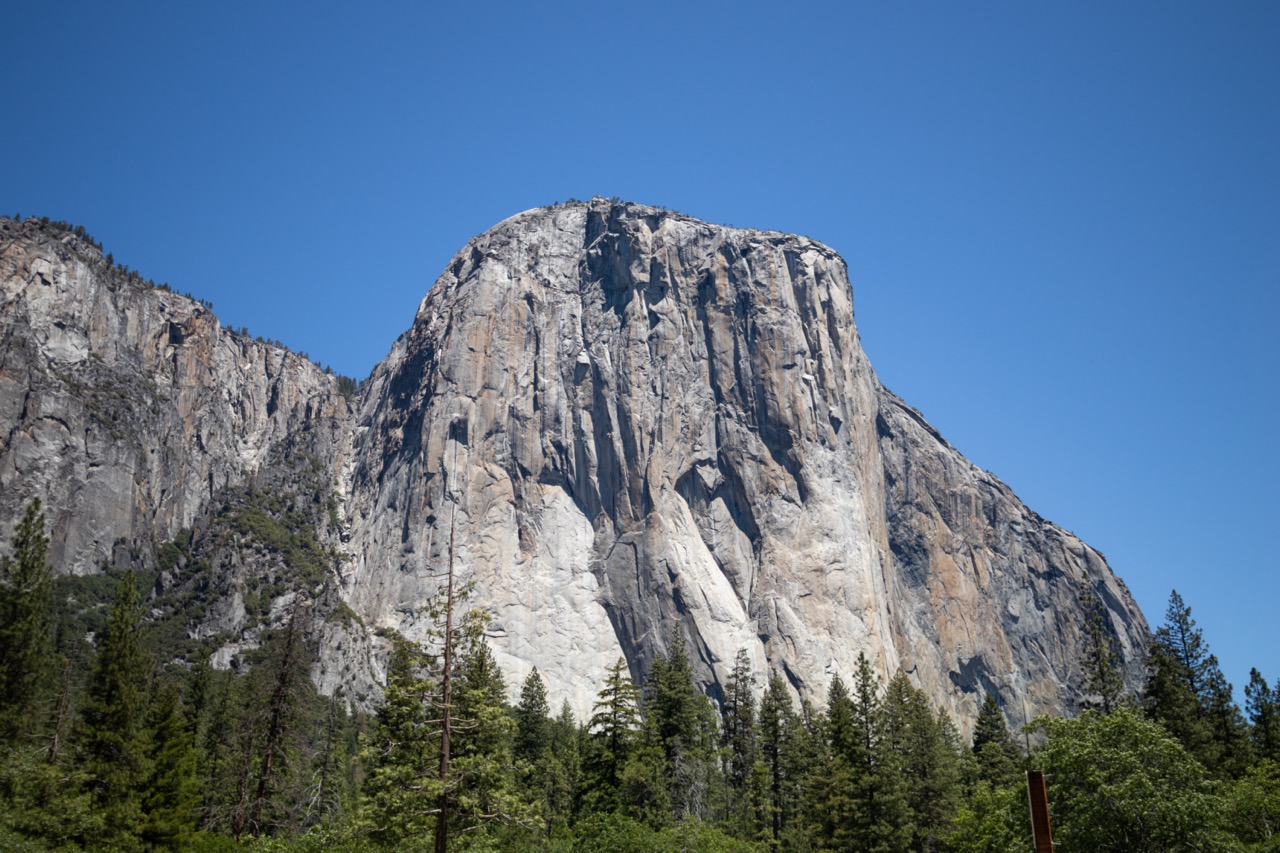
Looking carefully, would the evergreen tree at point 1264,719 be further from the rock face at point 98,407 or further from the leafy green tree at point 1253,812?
the rock face at point 98,407

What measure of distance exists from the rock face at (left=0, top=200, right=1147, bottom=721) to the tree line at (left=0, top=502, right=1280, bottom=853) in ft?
242

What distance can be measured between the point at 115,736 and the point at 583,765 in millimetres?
22712

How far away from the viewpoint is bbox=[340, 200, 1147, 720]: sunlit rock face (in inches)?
5556

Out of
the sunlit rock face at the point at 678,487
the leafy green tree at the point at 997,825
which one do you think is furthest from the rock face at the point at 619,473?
the leafy green tree at the point at 997,825

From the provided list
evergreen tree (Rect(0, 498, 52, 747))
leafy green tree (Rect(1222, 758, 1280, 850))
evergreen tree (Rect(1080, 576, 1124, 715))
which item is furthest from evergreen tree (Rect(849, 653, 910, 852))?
evergreen tree (Rect(0, 498, 52, 747))

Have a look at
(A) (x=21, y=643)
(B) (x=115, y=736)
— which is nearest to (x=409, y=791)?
(B) (x=115, y=736)

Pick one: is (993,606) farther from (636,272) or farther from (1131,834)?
(1131,834)

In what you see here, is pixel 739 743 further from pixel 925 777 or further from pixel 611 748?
pixel 611 748

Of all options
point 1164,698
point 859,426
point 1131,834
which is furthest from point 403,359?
point 1131,834

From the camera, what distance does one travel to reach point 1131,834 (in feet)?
97.8

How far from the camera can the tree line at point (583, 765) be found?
86.6 ft

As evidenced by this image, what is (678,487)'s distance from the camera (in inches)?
5876

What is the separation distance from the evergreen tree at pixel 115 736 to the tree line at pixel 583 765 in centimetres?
8

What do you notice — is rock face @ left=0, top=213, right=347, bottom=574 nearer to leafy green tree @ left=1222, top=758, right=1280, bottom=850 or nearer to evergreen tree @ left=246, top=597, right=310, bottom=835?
evergreen tree @ left=246, top=597, right=310, bottom=835
